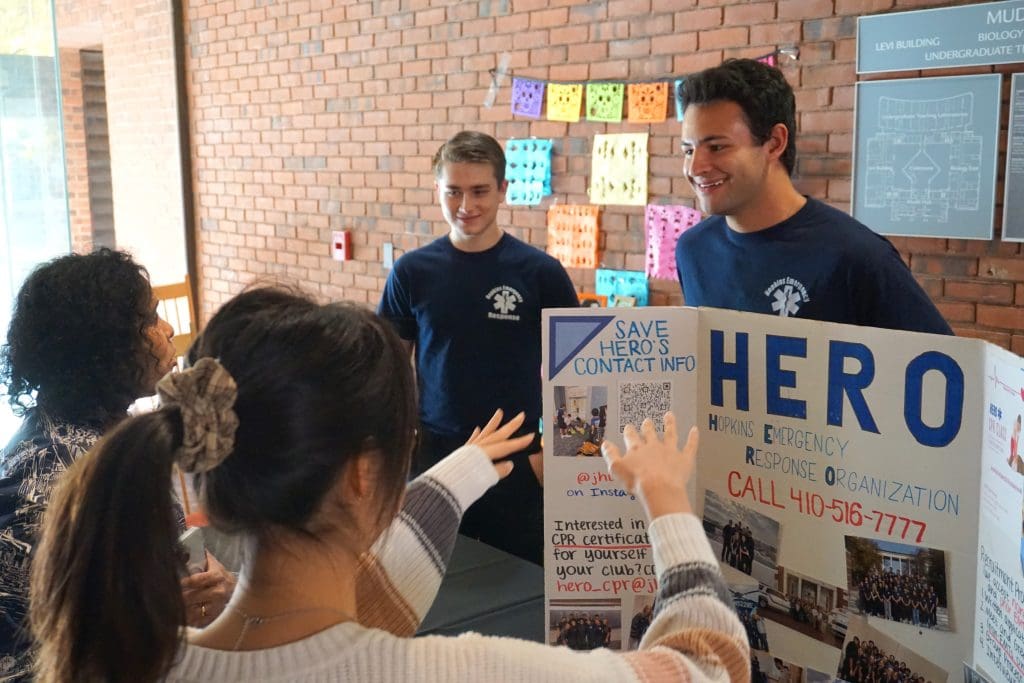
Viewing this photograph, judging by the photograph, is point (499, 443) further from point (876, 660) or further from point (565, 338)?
point (876, 660)

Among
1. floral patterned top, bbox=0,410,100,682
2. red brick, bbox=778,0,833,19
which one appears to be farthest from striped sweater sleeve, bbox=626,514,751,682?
red brick, bbox=778,0,833,19

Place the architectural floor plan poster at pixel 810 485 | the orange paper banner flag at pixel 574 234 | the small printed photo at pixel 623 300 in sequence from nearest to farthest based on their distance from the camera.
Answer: the architectural floor plan poster at pixel 810 485 < the small printed photo at pixel 623 300 < the orange paper banner flag at pixel 574 234

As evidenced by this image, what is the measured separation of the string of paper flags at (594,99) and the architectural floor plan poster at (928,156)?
18.7 inches

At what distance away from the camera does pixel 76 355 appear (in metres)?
1.53

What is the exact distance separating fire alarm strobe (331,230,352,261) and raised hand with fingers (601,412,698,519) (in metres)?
3.49

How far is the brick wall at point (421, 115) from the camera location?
9.02ft

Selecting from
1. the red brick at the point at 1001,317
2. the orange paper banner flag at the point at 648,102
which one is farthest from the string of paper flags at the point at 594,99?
the red brick at the point at 1001,317

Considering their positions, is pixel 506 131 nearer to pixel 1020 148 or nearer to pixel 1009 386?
pixel 1020 148

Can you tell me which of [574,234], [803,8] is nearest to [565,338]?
[803,8]

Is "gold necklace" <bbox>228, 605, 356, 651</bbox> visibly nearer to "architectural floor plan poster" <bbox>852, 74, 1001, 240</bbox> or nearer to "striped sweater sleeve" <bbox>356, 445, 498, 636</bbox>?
"striped sweater sleeve" <bbox>356, 445, 498, 636</bbox>

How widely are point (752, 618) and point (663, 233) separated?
2.02 metres

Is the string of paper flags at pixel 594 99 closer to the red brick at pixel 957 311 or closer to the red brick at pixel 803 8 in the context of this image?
the red brick at pixel 803 8

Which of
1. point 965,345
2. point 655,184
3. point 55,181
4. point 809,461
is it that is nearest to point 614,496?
point 809,461

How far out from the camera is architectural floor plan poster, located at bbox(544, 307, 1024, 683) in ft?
3.96
